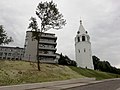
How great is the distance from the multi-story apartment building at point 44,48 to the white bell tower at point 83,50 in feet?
34.0

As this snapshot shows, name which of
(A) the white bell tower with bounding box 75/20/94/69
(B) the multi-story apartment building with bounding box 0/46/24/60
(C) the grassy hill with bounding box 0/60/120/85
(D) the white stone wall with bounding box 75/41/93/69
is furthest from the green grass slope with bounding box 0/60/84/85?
(B) the multi-story apartment building with bounding box 0/46/24/60

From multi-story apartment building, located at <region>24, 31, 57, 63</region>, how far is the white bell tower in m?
10.4

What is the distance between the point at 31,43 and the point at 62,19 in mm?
45647

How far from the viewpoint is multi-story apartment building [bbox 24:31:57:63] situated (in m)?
70.5

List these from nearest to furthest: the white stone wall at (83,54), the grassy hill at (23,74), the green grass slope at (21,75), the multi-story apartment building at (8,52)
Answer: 1. the green grass slope at (21,75)
2. the grassy hill at (23,74)
3. the white stone wall at (83,54)
4. the multi-story apartment building at (8,52)

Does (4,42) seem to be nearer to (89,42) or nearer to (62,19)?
(62,19)

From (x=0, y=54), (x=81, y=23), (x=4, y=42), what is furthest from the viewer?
(x=0, y=54)

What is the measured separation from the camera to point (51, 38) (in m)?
75.4

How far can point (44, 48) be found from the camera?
7175cm

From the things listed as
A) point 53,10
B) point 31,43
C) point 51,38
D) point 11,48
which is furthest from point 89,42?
point 53,10

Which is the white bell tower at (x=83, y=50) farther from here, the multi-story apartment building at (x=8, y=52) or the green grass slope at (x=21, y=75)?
the green grass slope at (x=21, y=75)

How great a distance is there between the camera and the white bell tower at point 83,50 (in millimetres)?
73312

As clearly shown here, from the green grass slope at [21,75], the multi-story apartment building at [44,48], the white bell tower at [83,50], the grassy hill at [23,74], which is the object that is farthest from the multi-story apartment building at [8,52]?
the green grass slope at [21,75]

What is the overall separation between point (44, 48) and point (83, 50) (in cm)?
1674
